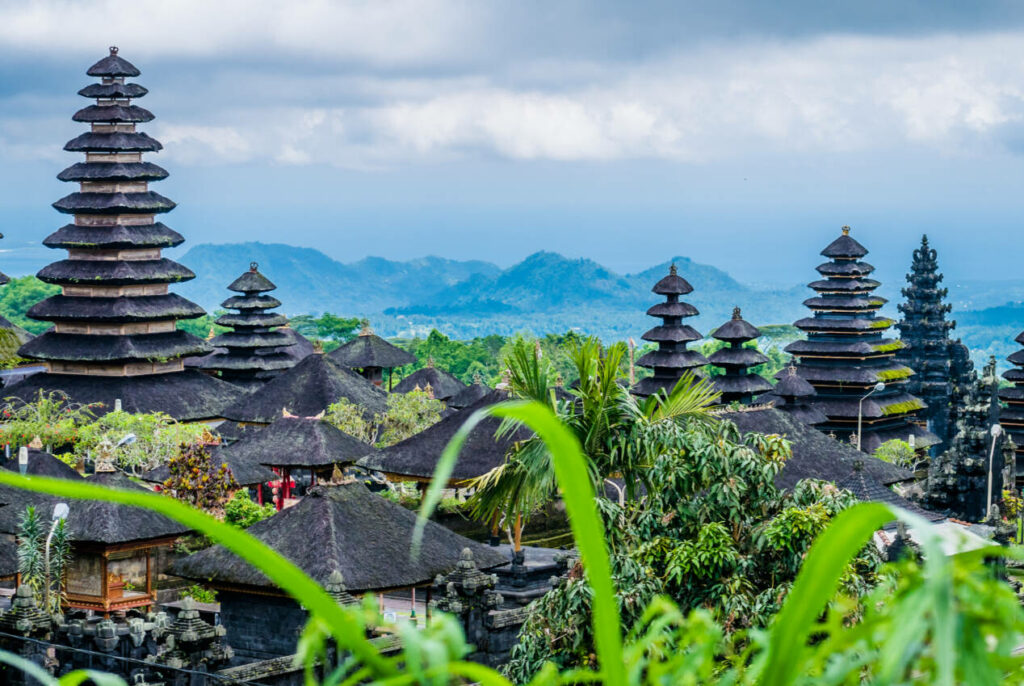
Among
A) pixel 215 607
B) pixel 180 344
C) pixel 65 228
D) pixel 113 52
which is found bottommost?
pixel 215 607

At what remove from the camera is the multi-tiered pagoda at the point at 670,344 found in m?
50.5

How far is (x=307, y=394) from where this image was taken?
4397 cm

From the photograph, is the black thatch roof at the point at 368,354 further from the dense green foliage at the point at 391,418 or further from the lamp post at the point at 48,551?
the lamp post at the point at 48,551

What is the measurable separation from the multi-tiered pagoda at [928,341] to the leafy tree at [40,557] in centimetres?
4316

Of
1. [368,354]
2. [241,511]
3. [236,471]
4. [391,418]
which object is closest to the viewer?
[241,511]

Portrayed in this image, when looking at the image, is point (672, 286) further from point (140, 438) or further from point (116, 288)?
point (140, 438)

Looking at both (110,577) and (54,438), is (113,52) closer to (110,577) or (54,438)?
(54,438)

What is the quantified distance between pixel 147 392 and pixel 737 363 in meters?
19.0

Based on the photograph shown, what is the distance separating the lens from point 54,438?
38.1 metres

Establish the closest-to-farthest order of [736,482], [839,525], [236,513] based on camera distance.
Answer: [839,525], [736,482], [236,513]

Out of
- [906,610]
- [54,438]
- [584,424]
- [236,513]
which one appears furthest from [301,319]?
[906,610]

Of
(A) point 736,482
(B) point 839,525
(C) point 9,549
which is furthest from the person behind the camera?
(C) point 9,549

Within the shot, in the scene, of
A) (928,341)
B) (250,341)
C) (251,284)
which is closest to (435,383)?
(250,341)

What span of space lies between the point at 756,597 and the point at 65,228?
39.2 meters
